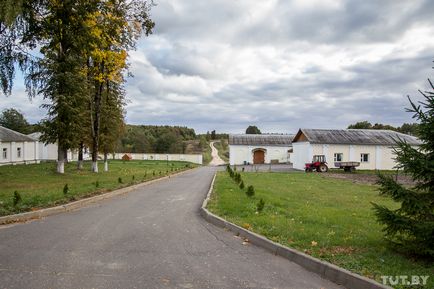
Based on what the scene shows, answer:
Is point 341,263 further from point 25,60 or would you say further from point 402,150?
point 25,60

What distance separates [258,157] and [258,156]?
0.58 feet

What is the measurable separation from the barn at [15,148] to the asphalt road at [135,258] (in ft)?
126

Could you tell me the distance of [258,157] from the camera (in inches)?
2729

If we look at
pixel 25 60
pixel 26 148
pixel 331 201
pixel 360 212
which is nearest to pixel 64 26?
pixel 25 60

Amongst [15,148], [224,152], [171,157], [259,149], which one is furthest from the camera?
[224,152]

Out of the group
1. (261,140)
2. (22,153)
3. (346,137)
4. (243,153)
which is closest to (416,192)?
(346,137)

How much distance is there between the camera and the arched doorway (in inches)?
2704

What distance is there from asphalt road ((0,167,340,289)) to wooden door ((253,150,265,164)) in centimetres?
5787

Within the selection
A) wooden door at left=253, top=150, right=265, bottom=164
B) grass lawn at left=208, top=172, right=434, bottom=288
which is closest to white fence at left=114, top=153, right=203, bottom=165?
wooden door at left=253, top=150, right=265, bottom=164

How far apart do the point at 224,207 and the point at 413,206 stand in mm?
7273

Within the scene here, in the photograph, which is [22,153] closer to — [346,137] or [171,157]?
[171,157]

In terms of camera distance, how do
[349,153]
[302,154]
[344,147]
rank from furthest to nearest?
[302,154] < [349,153] < [344,147]

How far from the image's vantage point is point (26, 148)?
167 ft

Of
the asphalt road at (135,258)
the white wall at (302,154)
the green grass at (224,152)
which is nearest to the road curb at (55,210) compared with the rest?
the asphalt road at (135,258)
